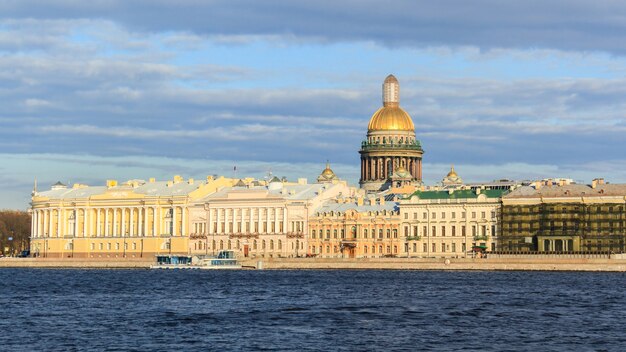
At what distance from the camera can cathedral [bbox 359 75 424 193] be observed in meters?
138

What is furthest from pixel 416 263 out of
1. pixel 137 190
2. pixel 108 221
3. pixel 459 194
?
pixel 108 221

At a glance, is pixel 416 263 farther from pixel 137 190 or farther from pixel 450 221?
pixel 137 190

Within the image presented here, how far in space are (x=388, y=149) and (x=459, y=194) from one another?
2890cm

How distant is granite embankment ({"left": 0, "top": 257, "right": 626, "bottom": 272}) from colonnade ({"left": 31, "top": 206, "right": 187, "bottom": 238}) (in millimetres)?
8554

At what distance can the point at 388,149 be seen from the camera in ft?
450

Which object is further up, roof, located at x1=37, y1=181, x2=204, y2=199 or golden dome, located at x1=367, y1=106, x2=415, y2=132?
golden dome, located at x1=367, y1=106, x2=415, y2=132

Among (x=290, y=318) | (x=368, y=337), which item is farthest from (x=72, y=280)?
(x=368, y=337)

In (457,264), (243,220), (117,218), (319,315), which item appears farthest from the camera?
(117,218)

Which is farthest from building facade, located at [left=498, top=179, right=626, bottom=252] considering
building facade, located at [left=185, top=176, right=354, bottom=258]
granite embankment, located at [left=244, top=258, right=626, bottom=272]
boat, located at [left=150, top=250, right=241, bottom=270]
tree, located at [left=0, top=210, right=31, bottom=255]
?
tree, located at [left=0, top=210, right=31, bottom=255]

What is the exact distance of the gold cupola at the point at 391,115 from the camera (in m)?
138

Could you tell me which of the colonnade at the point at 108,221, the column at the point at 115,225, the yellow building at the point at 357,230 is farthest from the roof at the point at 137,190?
the yellow building at the point at 357,230

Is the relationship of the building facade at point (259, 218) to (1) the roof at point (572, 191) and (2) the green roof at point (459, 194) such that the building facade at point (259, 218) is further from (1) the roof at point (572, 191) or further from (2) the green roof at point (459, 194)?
(1) the roof at point (572, 191)

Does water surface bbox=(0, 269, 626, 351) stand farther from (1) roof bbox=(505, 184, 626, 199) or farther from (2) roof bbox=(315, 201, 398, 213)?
(2) roof bbox=(315, 201, 398, 213)

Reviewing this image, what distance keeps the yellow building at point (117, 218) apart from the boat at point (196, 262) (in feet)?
35.9
